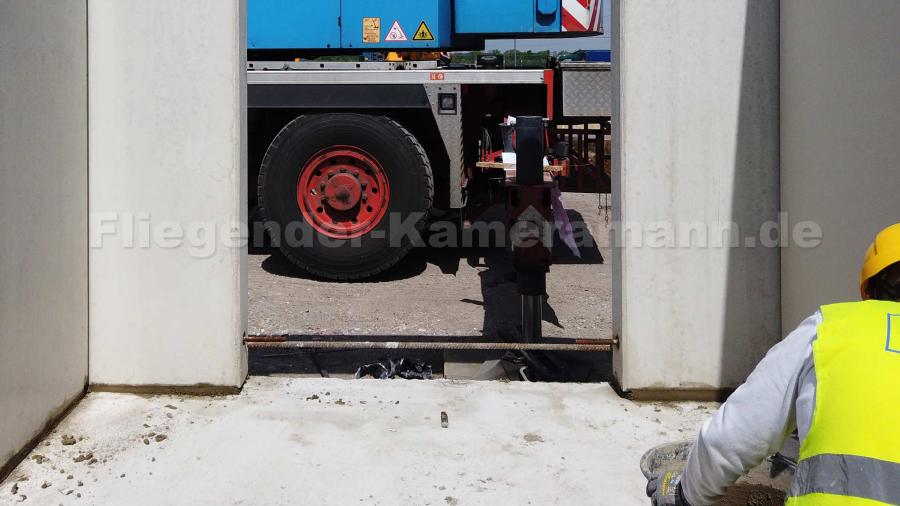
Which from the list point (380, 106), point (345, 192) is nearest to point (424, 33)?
point (380, 106)

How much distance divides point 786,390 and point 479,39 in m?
6.38

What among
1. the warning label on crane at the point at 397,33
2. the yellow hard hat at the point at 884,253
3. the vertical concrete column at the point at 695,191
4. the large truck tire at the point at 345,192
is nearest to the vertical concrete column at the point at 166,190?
the vertical concrete column at the point at 695,191

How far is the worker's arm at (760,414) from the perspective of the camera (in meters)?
1.57

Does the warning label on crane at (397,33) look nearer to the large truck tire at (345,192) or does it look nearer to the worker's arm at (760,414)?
the large truck tire at (345,192)

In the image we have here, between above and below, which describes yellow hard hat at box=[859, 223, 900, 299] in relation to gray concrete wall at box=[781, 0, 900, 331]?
below

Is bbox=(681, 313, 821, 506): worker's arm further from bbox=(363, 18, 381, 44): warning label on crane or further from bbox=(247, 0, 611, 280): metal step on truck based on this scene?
bbox=(363, 18, 381, 44): warning label on crane

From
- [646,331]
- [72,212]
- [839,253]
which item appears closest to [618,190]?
[646,331]

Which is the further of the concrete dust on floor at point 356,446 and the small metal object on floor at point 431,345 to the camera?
the small metal object on floor at point 431,345

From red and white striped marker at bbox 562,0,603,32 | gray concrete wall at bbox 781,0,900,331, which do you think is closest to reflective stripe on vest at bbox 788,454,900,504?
gray concrete wall at bbox 781,0,900,331

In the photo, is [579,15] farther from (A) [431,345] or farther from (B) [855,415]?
(B) [855,415]

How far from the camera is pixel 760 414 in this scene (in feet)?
5.22

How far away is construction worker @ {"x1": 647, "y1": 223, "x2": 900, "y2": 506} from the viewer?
4.68 feet

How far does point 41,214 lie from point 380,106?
3857mm

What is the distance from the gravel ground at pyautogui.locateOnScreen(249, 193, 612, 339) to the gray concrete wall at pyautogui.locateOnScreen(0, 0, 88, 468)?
2075 mm
